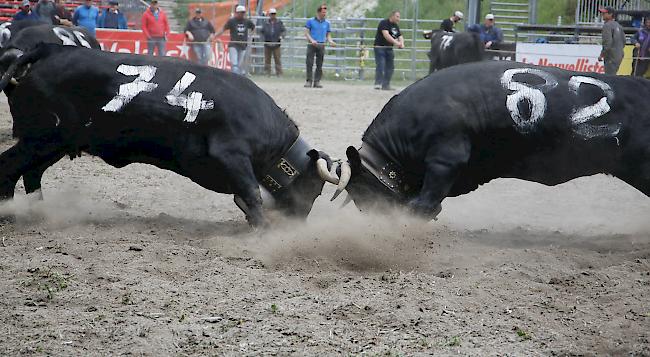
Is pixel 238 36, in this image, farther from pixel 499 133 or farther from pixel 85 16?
pixel 499 133

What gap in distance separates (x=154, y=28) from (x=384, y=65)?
18.3 feet

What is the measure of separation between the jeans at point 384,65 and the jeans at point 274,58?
11.7 ft

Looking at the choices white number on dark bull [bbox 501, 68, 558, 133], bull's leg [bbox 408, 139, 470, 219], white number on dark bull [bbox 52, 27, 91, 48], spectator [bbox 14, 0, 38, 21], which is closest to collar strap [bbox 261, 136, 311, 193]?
bull's leg [bbox 408, 139, 470, 219]

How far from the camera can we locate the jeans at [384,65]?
73.3ft

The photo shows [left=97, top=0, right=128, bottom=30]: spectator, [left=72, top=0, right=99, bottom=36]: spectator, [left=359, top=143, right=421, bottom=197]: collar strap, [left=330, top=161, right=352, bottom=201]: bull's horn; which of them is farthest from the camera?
[left=97, top=0, right=128, bottom=30]: spectator

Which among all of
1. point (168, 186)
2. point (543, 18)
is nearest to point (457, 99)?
point (168, 186)

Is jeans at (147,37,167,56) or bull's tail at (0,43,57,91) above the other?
bull's tail at (0,43,57,91)

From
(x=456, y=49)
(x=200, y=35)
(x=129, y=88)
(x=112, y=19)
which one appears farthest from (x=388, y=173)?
(x=200, y=35)

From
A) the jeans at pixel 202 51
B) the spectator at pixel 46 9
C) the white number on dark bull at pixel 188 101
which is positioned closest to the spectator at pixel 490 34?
the jeans at pixel 202 51

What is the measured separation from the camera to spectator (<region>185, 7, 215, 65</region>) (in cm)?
2316

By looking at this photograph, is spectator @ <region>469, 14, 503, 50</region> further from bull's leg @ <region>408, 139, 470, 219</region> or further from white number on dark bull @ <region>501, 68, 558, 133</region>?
bull's leg @ <region>408, 139, 470, 219</region>

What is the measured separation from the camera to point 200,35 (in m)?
23.8

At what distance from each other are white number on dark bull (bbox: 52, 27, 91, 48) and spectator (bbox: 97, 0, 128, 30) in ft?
39.5

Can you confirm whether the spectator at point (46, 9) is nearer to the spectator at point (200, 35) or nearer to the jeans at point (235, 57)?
the spectator at point (200, 35)
